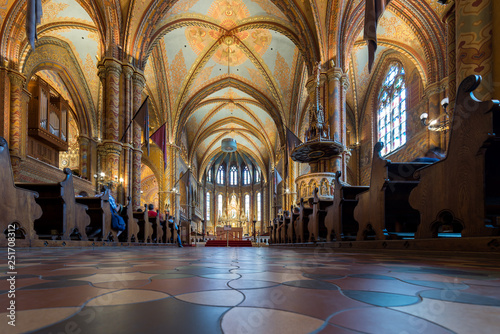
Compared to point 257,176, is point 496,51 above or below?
below

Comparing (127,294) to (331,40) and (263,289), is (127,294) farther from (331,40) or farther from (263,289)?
(331,40)

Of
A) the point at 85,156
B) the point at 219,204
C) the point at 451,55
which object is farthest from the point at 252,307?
the point at 219,204

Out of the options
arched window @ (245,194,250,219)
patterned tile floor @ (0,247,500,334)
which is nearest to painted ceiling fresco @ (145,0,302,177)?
patterned tile floor @ (0,247,500,334)

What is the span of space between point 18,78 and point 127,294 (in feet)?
39.2

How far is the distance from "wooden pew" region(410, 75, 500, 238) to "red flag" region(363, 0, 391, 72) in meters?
2.37

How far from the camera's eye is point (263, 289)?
872 mm

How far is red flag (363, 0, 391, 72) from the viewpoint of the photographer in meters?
4.57

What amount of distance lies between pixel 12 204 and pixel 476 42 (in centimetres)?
500

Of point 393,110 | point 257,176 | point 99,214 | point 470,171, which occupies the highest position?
point 393,110

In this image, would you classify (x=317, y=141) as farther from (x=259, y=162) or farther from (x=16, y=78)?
(x=259, y=162)

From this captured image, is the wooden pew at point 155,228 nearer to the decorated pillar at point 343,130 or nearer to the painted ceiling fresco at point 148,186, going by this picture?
the decorated pillar at point 343,130

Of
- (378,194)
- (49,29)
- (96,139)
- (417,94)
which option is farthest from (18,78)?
(417,94)

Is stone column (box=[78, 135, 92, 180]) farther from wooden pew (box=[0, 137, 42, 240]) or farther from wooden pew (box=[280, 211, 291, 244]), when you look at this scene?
wooden pew (box=[0, 137, 42, 240])

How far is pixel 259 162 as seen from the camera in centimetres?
2908
